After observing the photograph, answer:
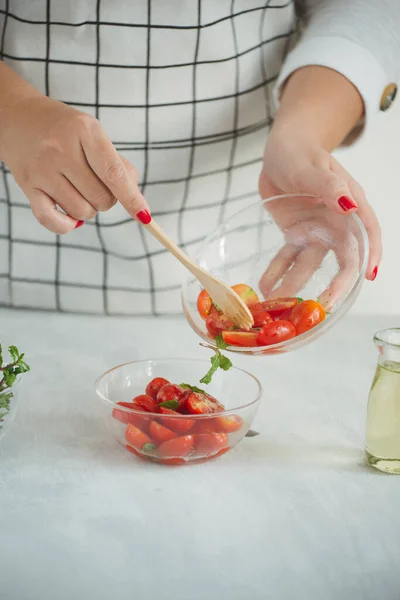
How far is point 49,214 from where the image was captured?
36.4 inches

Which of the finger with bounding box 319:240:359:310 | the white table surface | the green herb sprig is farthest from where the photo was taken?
the finger with bounding box 319:240:359:310

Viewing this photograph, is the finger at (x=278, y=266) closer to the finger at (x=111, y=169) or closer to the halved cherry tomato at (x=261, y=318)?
the halved cherry tomato at (x=261, y=318)

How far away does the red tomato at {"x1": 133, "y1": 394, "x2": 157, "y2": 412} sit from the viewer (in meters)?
0.82

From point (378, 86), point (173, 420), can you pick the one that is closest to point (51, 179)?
point (173, 420)

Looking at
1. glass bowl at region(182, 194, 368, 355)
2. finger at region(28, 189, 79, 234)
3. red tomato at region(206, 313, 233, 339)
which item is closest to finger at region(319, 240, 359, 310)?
glass bowl at region(182, 194, 368, 355)

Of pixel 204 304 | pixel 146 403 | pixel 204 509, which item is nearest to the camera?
pixel 204 509

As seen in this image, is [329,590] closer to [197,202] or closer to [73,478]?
[73,478]

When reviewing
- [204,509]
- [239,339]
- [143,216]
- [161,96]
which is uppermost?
[161,96]

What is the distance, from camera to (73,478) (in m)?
0.78

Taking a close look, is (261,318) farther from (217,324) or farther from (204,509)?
(204,509)

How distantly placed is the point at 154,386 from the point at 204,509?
7.1 inches

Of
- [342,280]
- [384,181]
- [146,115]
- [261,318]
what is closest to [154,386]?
[261,318]

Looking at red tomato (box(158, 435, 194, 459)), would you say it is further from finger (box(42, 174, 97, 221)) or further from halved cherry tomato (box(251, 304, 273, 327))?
finger (box(42, 174, 97, 221))

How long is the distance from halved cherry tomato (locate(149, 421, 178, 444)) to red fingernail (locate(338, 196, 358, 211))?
328 mm
